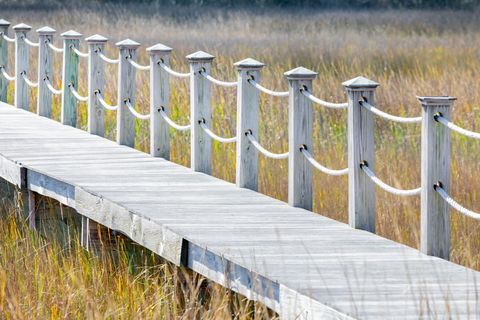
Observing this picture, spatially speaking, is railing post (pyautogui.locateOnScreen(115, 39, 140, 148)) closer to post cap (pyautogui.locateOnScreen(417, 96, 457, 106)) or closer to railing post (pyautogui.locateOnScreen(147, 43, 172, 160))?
railing post (pyautogui.locateOnScreen(147, 43, 172, 160))

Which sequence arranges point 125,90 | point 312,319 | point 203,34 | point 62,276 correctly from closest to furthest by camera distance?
point 312,319, point 62,276, point 125,90, point 203,34

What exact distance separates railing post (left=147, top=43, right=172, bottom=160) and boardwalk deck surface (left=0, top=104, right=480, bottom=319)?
15.3 inches

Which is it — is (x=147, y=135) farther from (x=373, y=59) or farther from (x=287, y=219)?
(x=373, y=59)

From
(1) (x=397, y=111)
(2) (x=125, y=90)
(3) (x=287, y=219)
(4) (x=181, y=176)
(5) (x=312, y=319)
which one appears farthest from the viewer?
(1) (x=397, y=111)

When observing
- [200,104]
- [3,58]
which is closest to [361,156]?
[200,104]

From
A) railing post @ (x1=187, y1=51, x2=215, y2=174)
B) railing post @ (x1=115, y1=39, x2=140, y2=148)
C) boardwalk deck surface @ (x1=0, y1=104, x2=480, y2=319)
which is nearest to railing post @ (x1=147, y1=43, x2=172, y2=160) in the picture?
boardwalk deck surface @ (x1=0, y1=104, x2=480, y2=319)

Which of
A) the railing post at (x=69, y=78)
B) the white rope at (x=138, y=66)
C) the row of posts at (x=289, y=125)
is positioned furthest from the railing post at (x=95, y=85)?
the white rope at (x=138, y=66)

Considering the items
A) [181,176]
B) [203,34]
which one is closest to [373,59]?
[203,34]

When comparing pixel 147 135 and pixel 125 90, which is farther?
A: pixel 147 135

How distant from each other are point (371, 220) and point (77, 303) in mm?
1763

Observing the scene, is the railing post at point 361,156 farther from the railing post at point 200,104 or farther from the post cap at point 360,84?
the railing post at point 200,104

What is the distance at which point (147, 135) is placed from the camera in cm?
1303

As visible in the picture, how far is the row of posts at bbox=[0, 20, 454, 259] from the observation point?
21.7ft

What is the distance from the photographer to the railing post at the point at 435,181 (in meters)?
6.61
